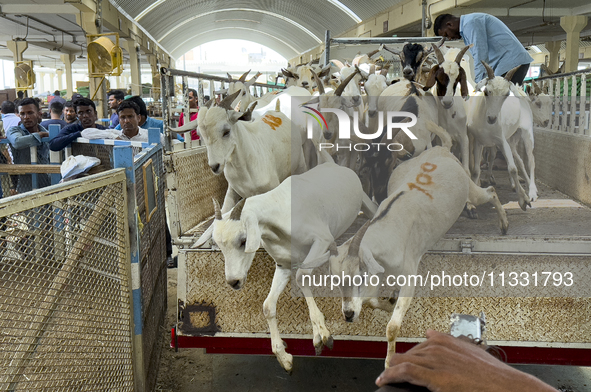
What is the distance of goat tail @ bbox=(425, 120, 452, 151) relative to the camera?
393 cm

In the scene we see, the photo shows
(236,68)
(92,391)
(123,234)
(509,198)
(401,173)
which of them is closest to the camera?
(92,391)

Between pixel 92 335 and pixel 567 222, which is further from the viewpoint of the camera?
pixel 567 222

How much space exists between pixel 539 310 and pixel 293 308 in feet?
4.52

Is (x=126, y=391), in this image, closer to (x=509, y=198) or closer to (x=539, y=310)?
(x=539, y=310)

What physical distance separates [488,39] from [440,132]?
119cm

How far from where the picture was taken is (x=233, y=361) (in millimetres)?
3988

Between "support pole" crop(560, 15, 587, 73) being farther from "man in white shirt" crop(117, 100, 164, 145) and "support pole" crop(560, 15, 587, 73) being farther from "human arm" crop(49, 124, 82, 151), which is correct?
"human arm" crop(49, 124, 82, 151)

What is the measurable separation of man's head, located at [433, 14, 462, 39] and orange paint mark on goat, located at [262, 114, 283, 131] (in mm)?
1709

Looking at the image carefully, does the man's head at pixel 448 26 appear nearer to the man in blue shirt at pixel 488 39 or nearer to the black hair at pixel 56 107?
the man in blue shirt at pixel 488 39

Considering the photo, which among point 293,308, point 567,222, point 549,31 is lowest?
point 293,308

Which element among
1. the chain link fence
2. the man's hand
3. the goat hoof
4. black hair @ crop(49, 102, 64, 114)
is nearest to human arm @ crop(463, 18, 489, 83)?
the goat hoof

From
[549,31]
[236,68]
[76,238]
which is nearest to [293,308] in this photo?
[76,238]

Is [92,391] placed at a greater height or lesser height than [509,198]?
lesser

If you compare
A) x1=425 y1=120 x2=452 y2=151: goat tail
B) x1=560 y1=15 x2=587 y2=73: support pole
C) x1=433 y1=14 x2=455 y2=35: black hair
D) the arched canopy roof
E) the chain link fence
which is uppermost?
the arched canopy roof
